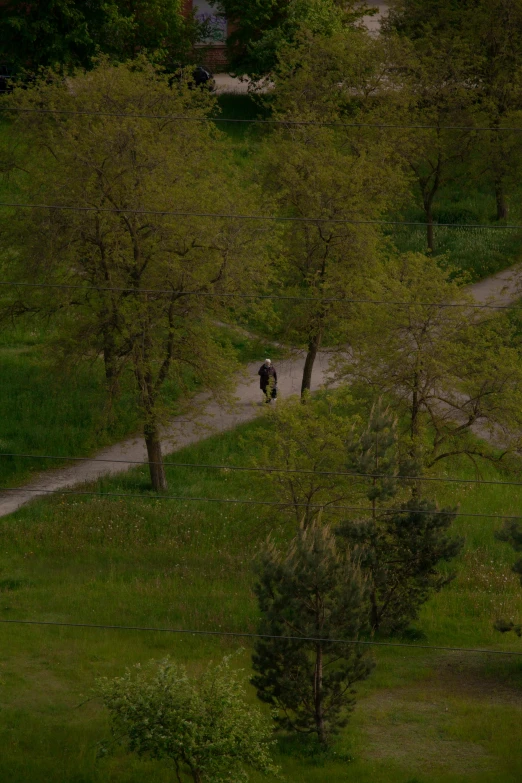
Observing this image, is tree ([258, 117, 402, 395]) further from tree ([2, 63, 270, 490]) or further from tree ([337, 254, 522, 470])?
tree ([337, 254, 522, 470])

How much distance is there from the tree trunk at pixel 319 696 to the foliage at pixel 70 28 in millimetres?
31954

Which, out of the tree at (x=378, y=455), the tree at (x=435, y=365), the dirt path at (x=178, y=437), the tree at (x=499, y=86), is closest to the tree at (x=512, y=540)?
the tree at (x=378, y=455)

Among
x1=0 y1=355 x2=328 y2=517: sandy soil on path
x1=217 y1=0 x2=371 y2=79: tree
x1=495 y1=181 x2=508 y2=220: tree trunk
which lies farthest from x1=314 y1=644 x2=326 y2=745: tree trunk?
x1=217 y1=0 x2=371 y2=79: tree

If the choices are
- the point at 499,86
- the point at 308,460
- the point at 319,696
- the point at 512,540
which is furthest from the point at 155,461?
the point at 499,86

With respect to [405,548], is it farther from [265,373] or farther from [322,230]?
[322,230]

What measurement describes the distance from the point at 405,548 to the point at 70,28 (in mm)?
31625

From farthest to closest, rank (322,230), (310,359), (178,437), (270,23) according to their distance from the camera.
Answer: (270,23)
(310,359)
(178,437)
(322,230)

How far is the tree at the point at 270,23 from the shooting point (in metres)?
46.7

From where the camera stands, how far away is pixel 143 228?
1076 inches

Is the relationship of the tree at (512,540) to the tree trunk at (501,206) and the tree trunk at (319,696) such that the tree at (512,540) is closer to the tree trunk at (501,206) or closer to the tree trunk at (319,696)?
Result: the tree trunk at (319,696)

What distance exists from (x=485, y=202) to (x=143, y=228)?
2217 centimetres

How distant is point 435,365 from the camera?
81.1 feet

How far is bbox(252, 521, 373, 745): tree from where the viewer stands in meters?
17.7

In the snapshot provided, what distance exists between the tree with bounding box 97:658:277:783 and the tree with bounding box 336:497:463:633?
4.98 m
